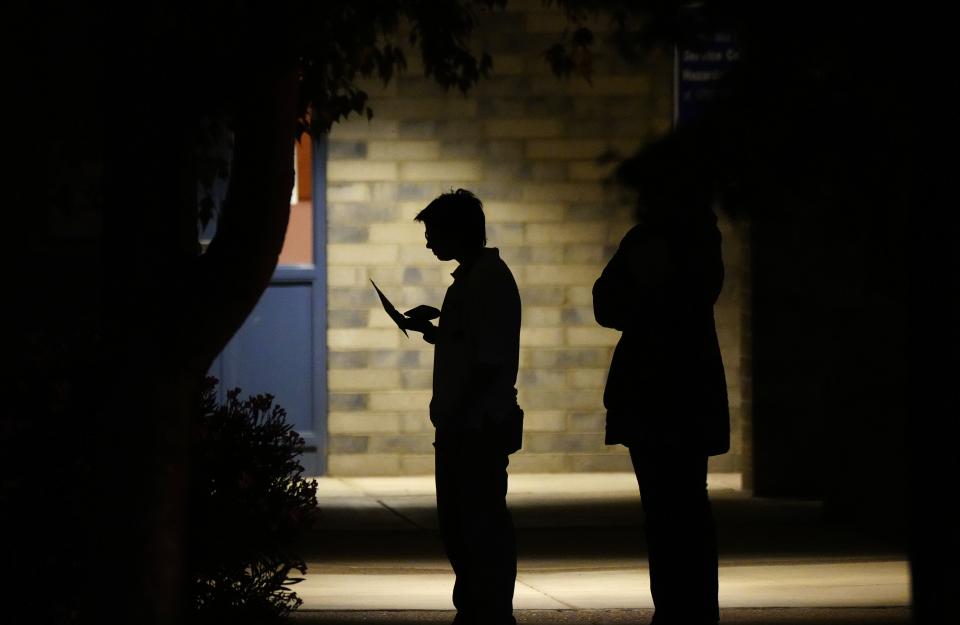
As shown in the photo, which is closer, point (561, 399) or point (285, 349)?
point (285, 349)

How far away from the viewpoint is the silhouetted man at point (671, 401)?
21.3ft

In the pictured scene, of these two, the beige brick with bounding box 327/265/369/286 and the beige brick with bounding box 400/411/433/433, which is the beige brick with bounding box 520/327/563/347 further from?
the beige brick with bounding box 327/265/369/286

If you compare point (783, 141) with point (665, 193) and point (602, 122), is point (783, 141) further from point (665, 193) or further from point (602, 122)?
point (602, 122)

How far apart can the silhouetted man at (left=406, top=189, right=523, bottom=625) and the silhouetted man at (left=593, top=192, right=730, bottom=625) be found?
0.40m

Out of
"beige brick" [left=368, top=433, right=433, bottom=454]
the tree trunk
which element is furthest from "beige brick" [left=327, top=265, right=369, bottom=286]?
the tree trunk

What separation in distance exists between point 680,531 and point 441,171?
31.5ft

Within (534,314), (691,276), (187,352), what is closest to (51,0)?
(187,352)

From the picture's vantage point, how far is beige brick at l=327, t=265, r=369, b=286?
51.7 ft

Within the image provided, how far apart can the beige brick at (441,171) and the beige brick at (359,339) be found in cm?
139

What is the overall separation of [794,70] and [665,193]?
1.10ft

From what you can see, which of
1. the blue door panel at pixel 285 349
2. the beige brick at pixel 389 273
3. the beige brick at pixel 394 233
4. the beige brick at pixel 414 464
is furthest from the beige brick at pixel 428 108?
the beige brick at pixel 414 464

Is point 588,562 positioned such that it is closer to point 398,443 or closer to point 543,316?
point 398,443

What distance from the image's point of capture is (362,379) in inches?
624

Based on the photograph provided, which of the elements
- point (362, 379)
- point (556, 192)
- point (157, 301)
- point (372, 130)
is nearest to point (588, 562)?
point (157, 301)
